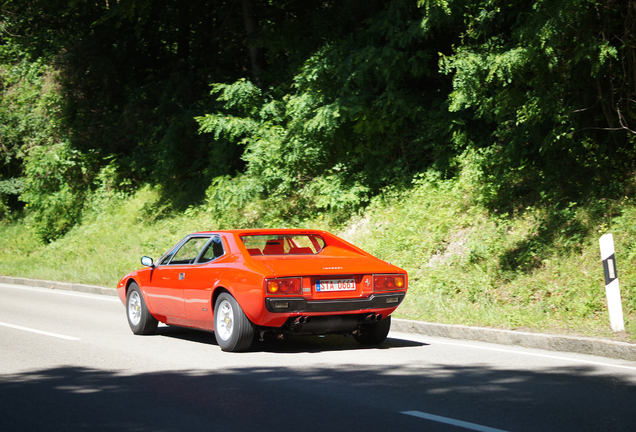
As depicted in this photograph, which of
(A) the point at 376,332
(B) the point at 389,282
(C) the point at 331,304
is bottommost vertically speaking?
(A) the point at 376,332

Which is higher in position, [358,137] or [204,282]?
[358,137]

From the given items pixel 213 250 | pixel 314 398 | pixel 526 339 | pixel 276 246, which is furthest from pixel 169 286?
pixel 526 339

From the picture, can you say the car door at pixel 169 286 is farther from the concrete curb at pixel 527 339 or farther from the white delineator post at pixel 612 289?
the white delineator post at pixel 612 289

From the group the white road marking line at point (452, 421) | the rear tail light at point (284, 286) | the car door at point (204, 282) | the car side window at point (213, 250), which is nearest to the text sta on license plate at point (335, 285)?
the rear tail light at point (284, 286)

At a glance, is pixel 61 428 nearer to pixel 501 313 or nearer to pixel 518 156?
pixel 501 313

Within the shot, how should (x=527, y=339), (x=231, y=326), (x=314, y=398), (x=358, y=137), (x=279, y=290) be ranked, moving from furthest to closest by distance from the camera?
(x=358, y=137) < (x=527, y=339) < (x=231, y=326) < (x=279, y=290) < (x=314, y=398)

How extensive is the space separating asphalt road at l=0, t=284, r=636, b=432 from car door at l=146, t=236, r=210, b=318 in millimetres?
436

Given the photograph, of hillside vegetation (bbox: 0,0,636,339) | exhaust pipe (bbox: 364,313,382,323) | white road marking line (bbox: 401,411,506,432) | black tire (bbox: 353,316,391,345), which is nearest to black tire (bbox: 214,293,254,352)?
exhaust pipe (bbox: 364,313,382,323)

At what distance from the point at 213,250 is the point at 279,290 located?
162cm

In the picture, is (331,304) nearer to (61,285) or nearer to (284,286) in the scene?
(284,286)

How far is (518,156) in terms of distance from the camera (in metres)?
14.5

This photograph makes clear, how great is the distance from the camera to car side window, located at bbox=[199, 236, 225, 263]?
356 inches

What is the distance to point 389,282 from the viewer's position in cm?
855

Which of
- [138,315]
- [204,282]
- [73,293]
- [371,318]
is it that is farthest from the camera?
[73,293]
